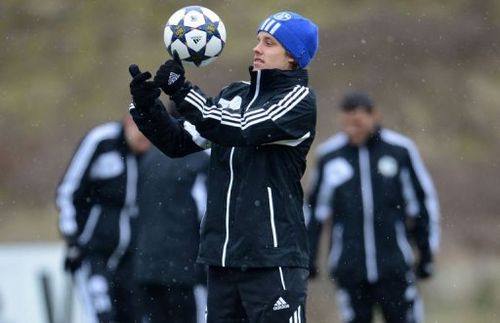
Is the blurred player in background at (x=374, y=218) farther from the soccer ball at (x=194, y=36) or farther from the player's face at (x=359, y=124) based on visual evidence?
the soccer ball at (x=194, y=36)

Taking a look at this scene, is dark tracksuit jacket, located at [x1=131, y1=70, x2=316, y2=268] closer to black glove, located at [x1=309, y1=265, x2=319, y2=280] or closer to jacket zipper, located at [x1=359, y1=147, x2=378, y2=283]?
jacket zipper, located at [x1=359, y1=147, x2=378, y2=283]

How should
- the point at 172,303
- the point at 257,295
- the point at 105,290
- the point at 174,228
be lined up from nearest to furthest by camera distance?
the point at 257,295, the point at 174,228, the point at 172,303, the point at 105,290

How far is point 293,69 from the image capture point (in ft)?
21.6

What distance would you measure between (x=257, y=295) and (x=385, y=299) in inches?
166

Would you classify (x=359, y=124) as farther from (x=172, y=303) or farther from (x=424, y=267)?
(x=172, y=303)

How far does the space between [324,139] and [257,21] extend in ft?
16.5

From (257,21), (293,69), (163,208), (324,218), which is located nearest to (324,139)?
(257,21)

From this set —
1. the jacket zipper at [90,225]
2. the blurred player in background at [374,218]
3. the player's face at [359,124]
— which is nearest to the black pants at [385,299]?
the blurred player in background at [374,218]

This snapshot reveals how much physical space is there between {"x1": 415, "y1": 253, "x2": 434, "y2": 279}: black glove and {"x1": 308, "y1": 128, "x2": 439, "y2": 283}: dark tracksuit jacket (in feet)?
0.20

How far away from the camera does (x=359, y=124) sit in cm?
1037

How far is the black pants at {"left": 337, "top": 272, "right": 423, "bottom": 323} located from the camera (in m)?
10.3

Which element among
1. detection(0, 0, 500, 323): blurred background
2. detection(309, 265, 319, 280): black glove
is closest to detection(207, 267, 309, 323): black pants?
detection(309, 265, 319, 280): black glove

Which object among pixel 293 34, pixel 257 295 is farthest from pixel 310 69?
pixel 257 295

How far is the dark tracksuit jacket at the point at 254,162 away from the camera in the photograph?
6188 millimetres
